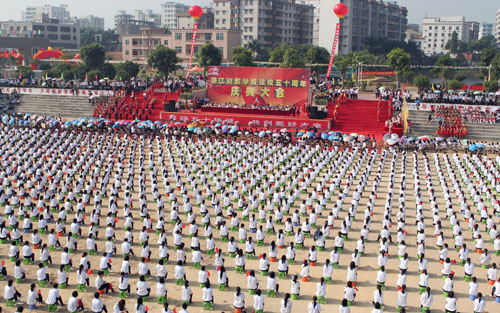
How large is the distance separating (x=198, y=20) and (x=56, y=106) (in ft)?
180

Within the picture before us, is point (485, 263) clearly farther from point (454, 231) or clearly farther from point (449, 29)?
point (449, 29)

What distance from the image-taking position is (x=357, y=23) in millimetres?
94812

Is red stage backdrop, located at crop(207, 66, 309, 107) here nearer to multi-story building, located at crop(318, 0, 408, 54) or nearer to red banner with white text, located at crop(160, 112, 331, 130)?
red banner with white text, located at crop(160, 112, 331, 130)

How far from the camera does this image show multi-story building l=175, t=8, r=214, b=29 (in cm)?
9342

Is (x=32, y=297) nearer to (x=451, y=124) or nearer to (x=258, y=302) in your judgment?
(x=258, y=302)

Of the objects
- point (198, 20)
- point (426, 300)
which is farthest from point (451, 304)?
point (198, 20)

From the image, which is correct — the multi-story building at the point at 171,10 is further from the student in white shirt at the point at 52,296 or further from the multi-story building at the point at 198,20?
the student in white shirt at the point at 52,296

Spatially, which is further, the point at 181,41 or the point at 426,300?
the point at 181,41

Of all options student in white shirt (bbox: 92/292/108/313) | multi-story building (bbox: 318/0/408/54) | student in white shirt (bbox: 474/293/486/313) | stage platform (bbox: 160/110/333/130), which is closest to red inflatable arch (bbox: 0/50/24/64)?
stage platform (bbox: 160/110/333/130)

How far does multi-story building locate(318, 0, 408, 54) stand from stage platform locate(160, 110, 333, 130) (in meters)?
53.1

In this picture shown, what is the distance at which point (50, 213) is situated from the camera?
17.6m

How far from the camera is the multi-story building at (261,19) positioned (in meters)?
94.6

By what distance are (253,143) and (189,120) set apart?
36.4 feet

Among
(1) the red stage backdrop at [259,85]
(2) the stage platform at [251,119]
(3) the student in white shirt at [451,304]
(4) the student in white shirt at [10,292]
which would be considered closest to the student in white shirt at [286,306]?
(3) the student in white shirt at [451,304]
